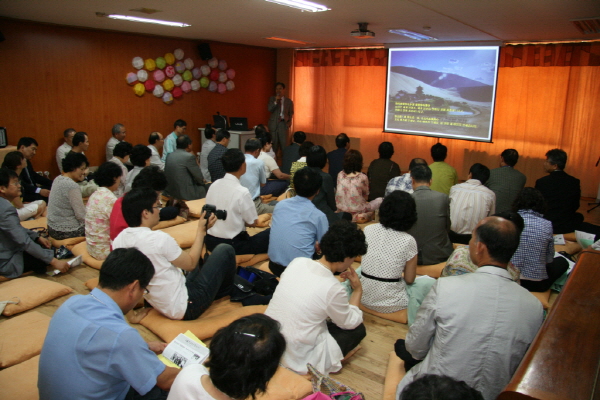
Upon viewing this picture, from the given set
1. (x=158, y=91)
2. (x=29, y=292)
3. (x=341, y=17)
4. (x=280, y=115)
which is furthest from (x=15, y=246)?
(x=280, y=115)

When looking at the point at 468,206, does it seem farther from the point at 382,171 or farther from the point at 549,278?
the point at 382,171

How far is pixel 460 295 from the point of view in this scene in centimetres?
175

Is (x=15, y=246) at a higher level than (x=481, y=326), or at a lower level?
lower

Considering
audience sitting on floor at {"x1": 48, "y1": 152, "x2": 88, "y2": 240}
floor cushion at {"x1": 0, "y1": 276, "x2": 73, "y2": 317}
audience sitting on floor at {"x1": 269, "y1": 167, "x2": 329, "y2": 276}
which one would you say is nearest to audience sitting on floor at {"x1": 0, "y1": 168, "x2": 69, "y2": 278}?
floor cushion at {"x1": 0, "y1": 276, "x2": 73, "y2": 317}

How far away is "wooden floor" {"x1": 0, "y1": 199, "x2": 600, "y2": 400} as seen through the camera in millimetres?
2477

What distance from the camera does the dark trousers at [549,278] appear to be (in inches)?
134

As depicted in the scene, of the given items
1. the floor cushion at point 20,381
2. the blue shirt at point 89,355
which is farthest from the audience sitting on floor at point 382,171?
the blue shirt at point 89,355

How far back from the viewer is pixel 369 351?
9.15ft

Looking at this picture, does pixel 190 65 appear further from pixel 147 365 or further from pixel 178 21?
pixel 147 365

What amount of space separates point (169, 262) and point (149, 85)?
6.03 m

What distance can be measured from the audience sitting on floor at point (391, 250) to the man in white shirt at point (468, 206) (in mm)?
1465

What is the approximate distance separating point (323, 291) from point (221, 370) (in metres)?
0.91

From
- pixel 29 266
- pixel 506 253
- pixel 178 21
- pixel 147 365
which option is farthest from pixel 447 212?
pixel 178 21

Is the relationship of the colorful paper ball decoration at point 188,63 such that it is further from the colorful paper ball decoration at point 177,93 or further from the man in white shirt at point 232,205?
the man in white shirt at point 232,205
